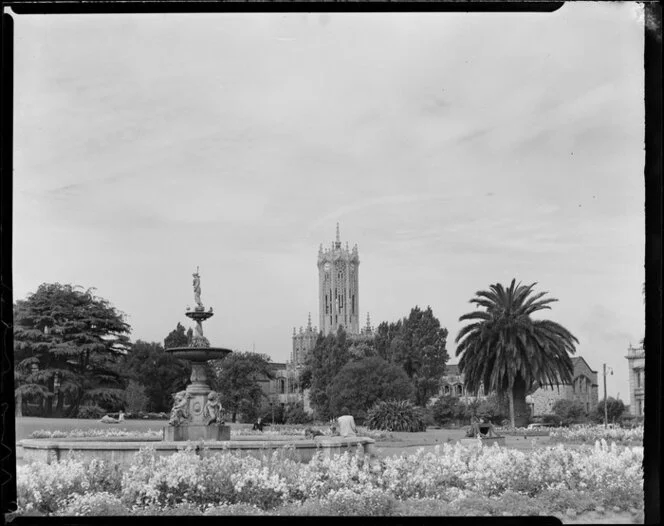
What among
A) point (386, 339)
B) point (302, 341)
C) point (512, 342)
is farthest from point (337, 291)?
point (512, 342)

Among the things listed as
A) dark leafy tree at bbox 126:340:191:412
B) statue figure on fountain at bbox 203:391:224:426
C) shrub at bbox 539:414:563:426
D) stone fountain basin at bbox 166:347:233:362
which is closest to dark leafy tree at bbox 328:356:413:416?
shrub at bbox 539:414:563:426

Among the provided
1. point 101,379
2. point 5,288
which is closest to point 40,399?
point 101,379

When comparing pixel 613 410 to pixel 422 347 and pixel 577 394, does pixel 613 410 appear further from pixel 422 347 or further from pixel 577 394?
pixel 422 347

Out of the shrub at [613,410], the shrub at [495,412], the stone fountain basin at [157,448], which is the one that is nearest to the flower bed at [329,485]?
the stone fountain basin at [157,448]

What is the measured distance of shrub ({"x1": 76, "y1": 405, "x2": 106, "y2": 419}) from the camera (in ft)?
119

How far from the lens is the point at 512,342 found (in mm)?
26484

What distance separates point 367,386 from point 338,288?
79482 millimetres

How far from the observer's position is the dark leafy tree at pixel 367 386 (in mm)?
41750

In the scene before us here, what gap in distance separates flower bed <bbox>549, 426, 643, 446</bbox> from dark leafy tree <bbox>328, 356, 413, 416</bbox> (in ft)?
56.6

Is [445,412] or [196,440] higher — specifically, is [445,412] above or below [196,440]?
below

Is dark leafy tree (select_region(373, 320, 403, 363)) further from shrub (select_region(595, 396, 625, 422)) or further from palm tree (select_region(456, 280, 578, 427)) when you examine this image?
palm tree (select_region(456, 280, 578, 427))

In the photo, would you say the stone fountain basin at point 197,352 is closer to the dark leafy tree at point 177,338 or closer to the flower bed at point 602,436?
the flower bed at point 602,436
